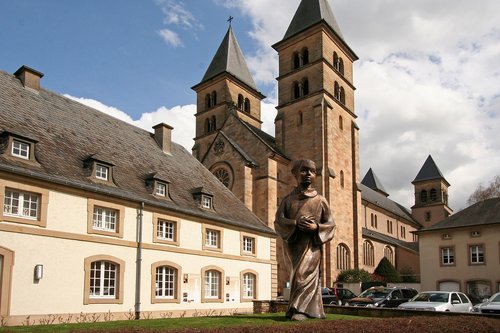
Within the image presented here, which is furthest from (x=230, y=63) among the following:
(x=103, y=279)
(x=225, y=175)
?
(x=103, y=279)

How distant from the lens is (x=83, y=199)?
1848cm

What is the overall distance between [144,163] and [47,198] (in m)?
7.66

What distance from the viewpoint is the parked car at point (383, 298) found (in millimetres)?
21875

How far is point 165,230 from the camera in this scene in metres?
22.1

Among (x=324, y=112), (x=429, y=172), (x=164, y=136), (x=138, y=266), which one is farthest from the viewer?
(x=429, y=172)

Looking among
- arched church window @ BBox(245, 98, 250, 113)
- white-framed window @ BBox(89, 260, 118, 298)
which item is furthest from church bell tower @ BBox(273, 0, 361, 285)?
white-framed window @ BBox(89, 260, 118, 298)

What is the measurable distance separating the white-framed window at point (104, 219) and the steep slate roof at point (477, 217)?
24.1 m

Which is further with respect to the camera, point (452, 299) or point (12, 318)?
point (452, 299)

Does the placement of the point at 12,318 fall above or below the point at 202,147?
below

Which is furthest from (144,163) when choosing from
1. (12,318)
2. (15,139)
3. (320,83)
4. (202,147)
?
(202,147)

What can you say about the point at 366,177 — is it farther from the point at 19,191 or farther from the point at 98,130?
the point at 19,191

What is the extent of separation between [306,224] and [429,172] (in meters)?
74.8

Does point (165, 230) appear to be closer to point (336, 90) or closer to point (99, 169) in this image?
point (99, 169)

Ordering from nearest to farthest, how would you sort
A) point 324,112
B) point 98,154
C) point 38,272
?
point 38,272
point 98,154
point 324,112
